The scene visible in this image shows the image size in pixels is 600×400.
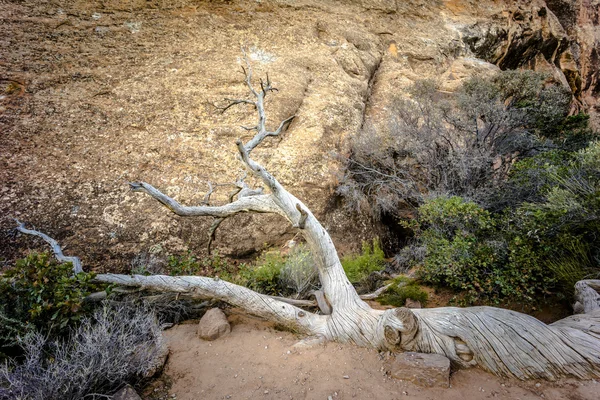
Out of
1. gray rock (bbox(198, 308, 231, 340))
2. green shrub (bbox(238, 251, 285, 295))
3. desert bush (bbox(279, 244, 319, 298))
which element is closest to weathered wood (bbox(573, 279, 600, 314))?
desert bush (bbox(279, 244, 319, 298))

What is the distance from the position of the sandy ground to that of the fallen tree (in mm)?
141

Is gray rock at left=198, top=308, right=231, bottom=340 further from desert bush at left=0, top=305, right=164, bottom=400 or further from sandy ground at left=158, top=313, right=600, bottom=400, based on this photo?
desert bush at left=0, top=305, right=164, bottom=400

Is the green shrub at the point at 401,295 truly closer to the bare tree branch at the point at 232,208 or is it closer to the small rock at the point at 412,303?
the small rock at the point at 412,303

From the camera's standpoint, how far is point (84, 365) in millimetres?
3031

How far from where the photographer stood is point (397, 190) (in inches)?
321

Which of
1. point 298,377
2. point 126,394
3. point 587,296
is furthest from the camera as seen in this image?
point 587,296

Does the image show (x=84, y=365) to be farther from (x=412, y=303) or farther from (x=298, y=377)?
(x=412, y=303)

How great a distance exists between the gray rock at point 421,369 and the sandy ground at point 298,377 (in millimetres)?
72

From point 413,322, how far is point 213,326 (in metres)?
2.63

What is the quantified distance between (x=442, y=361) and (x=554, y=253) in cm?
265

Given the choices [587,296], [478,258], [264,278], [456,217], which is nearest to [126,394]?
[264,278]

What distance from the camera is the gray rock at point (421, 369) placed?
121 inches

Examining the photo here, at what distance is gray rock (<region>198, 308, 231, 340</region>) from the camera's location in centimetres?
420

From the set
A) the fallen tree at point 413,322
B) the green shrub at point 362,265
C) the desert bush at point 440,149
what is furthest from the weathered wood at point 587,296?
the desert bush at point 440,149
